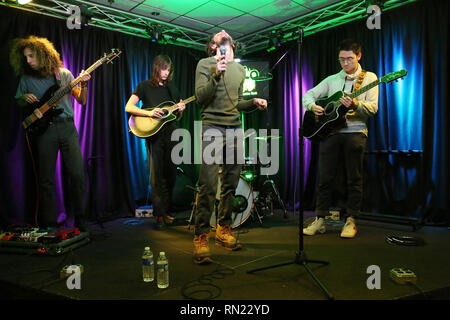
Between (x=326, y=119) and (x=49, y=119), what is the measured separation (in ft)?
9.72

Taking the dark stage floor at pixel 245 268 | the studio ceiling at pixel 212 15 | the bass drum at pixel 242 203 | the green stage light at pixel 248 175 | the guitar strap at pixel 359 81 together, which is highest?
the studio ceiling at pixel 212 15

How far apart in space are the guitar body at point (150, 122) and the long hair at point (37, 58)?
3.50ft

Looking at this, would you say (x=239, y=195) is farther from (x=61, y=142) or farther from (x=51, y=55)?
(x=51, y=55)

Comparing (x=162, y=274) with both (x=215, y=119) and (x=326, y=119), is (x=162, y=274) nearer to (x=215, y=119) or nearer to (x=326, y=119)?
(x=215, y=119)

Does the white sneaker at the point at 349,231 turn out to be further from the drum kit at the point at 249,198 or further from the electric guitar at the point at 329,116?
the drum kit at the point at 249,198

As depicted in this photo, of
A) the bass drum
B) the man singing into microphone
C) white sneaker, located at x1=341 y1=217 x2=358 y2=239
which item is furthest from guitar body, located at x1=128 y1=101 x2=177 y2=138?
white sneaker, located at x1=341 y1=217 x2=358 y2=239

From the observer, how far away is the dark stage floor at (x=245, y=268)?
6.74 feet

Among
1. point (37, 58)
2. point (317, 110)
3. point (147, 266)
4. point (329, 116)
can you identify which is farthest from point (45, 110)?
point (329, 116)

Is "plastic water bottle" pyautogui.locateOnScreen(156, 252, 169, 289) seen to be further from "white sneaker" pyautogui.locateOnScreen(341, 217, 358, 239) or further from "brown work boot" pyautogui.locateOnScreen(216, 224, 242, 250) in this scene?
"white sneaker" pyautogui.locateOnScreen(341, 217, 358, 239)

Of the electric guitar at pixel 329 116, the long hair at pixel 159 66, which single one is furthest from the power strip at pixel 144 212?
the electric guitar at pixel 329 116

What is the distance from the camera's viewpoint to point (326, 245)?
316cm

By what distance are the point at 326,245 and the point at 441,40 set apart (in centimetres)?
307

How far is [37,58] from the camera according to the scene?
3355 mm
